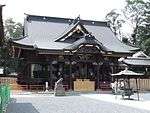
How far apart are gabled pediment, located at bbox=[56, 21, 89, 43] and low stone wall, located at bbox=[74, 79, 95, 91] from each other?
5.43 meters

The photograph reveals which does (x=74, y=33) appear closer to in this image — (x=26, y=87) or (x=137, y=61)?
(x=26, y=87)

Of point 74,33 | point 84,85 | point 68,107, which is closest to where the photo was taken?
point 68,107

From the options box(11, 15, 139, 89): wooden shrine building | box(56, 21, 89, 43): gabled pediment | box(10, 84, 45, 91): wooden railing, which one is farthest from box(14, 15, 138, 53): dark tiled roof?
box(10, 84, 45, 91): wooden railing

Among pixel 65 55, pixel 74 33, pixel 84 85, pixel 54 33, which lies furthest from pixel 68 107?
pixel 54 33

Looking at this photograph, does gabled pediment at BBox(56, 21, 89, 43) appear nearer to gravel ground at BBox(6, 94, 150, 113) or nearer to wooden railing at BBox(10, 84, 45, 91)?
wooden railing at BBox(10, 84, 45, 91)

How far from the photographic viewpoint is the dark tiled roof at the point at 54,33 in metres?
34.8

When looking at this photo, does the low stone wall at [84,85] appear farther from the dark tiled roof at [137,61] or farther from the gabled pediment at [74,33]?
the dark tiled roof at [137,61]

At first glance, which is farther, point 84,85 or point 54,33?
point 54,33

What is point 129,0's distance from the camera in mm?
63875

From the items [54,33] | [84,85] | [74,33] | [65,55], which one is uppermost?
[54,33]

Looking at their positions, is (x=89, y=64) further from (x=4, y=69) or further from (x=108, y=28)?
(x=4, y=69)

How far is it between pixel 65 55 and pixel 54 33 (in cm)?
476

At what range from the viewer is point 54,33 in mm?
38094

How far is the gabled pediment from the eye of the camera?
3638 centimetres
